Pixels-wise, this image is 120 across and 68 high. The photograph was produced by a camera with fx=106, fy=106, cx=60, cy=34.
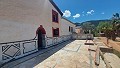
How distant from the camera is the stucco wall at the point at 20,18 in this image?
6496 mm

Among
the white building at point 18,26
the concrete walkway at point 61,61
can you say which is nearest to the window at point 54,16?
the white building at point 18,26

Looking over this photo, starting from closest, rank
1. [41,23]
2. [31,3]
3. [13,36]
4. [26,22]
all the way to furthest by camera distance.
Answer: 1. [13,36]
2. [26,22]
3. [31,3]
4. [41,23]

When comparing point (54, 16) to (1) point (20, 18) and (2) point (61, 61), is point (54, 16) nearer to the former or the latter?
(1) point (20, 18)

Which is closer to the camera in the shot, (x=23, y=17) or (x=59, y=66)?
(x=59, y=66)

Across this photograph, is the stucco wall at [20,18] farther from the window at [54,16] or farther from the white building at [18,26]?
the window at [54,16]

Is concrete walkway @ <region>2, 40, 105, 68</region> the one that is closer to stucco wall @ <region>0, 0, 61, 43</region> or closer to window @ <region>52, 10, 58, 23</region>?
stucco wall @ <region>0, 0, 61, 43</region>

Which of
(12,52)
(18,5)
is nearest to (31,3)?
(18,5)

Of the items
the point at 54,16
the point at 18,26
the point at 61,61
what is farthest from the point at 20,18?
the point at 54,16

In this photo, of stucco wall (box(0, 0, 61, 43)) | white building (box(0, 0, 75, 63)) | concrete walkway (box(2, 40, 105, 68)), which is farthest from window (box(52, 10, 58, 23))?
concrete walkway (box(2, 40, 105, 68))

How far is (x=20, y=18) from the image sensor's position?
7.79m

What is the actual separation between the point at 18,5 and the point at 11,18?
125 centimetres

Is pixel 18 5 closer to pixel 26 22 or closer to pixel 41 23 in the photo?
pixel 26 22

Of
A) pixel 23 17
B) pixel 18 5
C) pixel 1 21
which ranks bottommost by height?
pixel 1 21

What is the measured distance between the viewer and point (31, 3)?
9.23 meters
